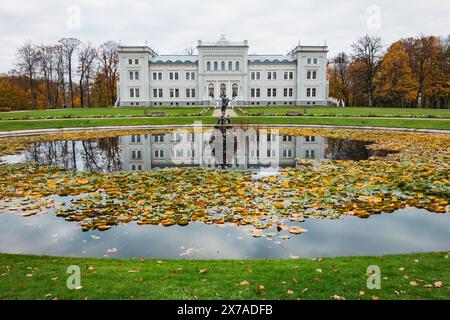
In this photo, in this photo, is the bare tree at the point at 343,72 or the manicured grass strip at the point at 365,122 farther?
the bare tree at the point at 343,72

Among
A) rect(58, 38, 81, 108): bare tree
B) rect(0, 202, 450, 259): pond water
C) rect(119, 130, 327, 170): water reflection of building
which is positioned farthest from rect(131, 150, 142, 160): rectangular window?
rect(58, 38, 81, 108): bare tree

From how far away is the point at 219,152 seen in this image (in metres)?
16.8

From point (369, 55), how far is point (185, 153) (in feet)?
191

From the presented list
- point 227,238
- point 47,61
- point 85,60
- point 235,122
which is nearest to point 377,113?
point 235,122

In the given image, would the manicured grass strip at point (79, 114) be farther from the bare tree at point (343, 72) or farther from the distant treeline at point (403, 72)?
the bare tree at point (343, 72)

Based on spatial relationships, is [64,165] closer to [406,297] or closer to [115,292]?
[115,292]

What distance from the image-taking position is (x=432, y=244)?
245 inches

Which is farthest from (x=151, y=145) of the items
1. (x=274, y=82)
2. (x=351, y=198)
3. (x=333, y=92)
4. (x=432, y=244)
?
(x=333, y=92)

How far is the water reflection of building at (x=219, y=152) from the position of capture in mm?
14008

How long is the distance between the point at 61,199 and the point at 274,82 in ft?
198

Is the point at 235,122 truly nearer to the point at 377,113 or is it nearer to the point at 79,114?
the point at 377,113

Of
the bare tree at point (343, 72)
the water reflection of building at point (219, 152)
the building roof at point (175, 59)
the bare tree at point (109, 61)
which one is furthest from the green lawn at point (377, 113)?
the bare tree at point (109, 61)

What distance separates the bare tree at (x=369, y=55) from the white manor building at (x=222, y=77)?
6.69m

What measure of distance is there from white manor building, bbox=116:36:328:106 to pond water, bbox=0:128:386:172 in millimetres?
43886
